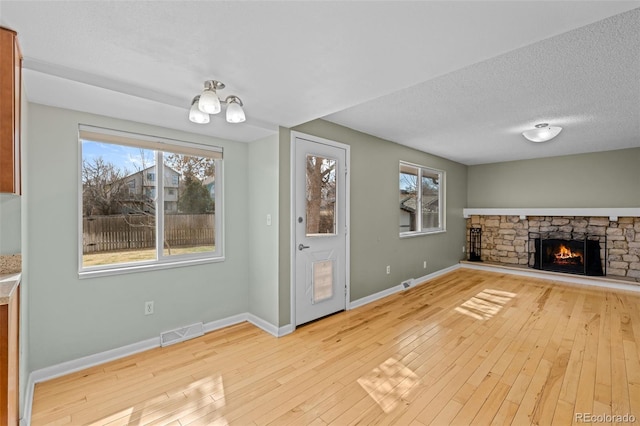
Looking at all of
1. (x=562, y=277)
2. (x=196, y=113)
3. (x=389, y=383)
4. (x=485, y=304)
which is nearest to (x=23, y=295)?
(x=196, y=113)

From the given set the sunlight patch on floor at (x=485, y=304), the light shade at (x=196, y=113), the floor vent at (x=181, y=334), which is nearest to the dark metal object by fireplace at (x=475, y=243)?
the sunlight patch on floor at (x=485, y=304)

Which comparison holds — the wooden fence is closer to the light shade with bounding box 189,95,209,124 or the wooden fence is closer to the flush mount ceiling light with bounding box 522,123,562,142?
the light shade with bounding box 189,95,209,124

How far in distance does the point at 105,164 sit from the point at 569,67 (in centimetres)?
392

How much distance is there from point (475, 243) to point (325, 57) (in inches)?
246

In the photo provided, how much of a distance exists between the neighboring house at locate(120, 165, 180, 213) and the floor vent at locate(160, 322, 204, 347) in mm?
1216

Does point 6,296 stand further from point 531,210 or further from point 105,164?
point 531,210

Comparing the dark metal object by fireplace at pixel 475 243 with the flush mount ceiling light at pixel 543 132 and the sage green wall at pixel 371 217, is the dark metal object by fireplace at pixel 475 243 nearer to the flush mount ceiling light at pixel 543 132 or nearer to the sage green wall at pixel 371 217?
the sage green wall at pixel 371 217

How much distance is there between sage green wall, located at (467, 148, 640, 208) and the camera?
4.98 m

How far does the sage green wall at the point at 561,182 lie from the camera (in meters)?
4.98

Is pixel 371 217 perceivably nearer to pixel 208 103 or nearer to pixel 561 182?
pixel 208 103

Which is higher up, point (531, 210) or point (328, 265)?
point (531, 210)

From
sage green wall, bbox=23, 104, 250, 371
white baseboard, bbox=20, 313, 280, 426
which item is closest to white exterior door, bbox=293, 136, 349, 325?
white baseboard, bbox=20, 313, 280, 426

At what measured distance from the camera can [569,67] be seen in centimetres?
222

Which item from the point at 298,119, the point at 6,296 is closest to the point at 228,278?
the point at 298,119
